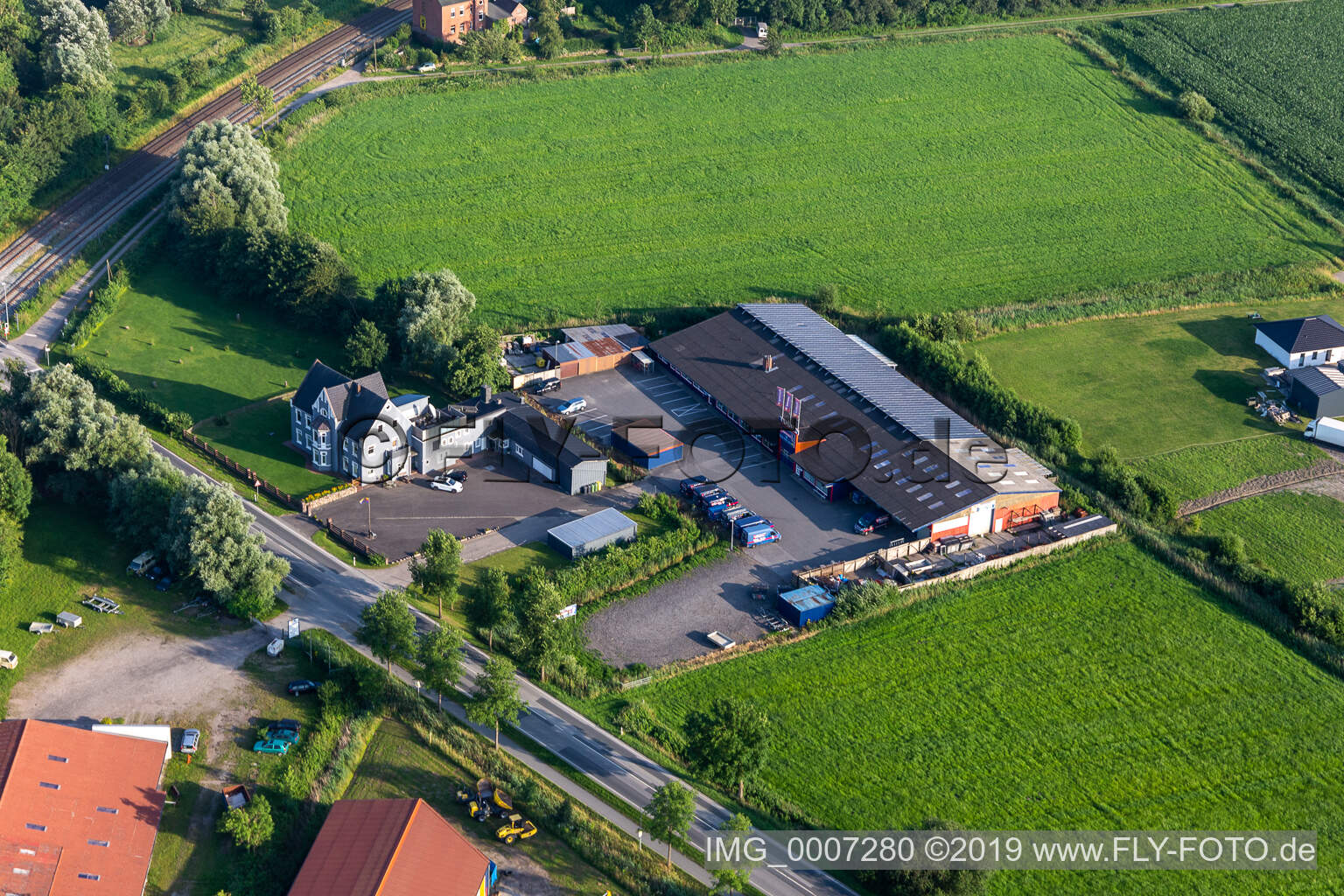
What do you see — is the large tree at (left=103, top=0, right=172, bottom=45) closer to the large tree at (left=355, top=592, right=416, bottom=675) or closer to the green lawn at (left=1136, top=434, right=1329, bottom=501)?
the large tree at (left=355, top=592, right=416, bottom=675)

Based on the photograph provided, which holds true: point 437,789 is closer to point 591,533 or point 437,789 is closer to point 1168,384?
point 591,533

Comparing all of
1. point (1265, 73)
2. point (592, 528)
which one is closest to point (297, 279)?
point (592, 528)

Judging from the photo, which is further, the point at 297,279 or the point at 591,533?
the point at 297,279

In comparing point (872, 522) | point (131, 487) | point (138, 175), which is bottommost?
point (872, 522)

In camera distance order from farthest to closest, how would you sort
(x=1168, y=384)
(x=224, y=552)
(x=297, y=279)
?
(x=297, y=279), (x=1168, y=384), (x=224, y=552)

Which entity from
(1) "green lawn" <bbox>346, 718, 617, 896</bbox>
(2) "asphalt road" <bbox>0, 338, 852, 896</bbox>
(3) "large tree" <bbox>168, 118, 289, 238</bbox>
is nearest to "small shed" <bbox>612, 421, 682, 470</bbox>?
(2) "asphalt road" <bbox>0, 338, 852, 896</bbox>

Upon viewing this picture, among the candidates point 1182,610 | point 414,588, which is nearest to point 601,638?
point 414,588
